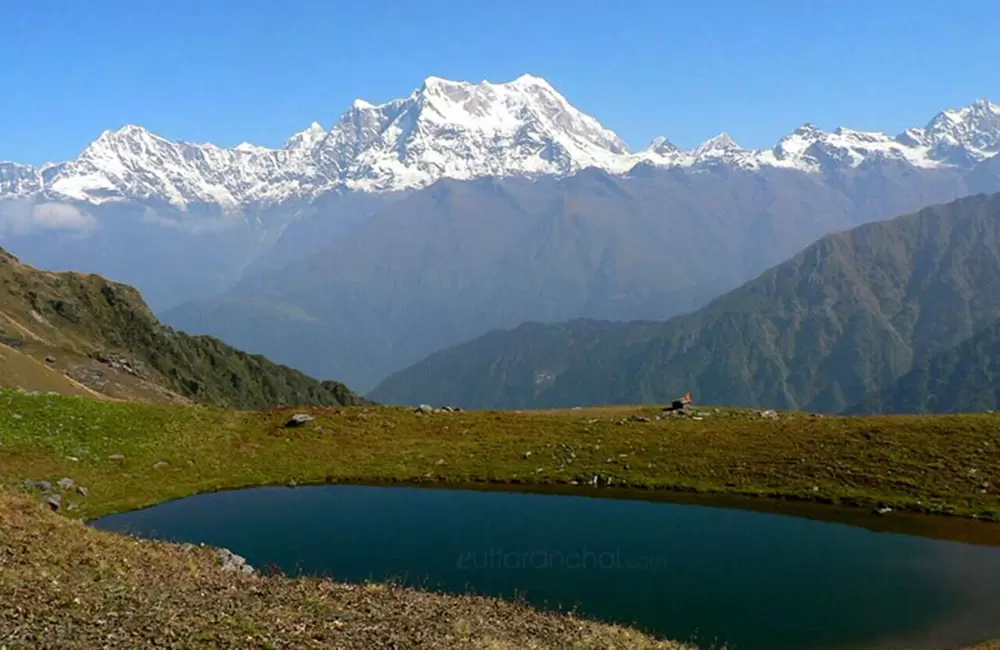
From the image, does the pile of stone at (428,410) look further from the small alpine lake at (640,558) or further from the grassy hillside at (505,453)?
the small alpine lake at (640,558)

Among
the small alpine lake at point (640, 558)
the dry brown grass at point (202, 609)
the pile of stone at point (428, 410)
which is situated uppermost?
the pile of stone at point (428, 410)

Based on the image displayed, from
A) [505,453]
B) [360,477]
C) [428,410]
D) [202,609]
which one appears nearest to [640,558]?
[505,453]

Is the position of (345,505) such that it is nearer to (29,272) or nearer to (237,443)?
(237,443)

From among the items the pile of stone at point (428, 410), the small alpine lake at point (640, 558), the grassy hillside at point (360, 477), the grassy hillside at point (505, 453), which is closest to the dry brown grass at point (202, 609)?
the grassy hillside at point (360, 477)

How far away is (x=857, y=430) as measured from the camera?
63531mm

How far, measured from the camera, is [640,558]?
4375 cm

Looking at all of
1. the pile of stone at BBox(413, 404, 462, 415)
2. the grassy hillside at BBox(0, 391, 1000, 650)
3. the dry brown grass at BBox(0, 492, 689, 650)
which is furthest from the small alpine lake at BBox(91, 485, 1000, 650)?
the pile of stone at BBox(413, 404, 462, 415)

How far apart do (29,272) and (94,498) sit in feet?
567

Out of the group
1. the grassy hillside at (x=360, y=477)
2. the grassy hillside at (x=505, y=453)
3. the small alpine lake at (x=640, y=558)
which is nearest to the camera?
the grassy hillside at (x=360, y=477)

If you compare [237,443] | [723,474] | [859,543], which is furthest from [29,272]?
[859,543]

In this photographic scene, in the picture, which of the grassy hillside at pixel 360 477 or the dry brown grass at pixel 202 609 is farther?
the grassy hillside at pixel 360 477

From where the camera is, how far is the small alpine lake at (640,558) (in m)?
35.2

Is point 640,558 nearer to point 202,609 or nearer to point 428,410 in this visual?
point 202,609

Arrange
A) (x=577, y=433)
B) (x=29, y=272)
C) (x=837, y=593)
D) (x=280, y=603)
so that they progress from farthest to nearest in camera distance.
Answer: (x=29, y=272) → (x=577, y=433) → (x=837, y=593) → (x=280, y=603)
